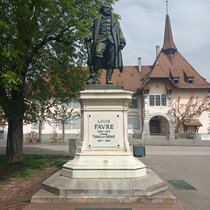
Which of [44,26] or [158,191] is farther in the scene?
[44,26]

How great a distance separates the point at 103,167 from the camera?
8.76 metres

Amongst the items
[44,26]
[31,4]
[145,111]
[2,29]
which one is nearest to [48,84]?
[44,26]

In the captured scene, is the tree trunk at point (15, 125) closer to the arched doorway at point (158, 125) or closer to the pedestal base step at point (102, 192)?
the pedestal base step at point (102, 192)

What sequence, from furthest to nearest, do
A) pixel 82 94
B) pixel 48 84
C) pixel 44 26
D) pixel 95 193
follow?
1. pixel 48 84
2. pixel 44 26
3. pixel 82 94
4. pixel 95 193

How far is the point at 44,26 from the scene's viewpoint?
1548 centimetres

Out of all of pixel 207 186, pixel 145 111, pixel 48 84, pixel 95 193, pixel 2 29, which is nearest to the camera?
pixel 95 193

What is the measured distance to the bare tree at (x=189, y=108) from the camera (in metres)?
52.9

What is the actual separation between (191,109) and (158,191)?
46952 mm

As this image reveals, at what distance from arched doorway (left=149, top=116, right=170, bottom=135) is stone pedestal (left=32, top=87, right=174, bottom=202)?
45.1 m

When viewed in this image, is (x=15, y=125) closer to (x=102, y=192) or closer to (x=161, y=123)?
(x=102, y=192)

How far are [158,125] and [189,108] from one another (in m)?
5.34

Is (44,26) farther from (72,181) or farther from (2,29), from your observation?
(72,181)

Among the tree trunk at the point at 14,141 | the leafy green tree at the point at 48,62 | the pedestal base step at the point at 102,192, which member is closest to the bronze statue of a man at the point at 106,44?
the pedestal base step at the point at 102,192

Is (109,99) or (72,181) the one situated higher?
(109,99)
